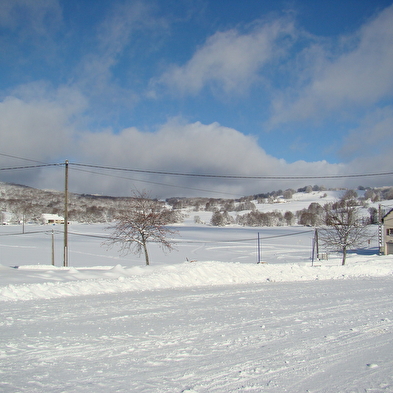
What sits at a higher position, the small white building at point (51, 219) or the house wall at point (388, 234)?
the small white building at point (51, 219)

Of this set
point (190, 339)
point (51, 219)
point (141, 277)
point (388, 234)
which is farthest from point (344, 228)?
point (51, 219)

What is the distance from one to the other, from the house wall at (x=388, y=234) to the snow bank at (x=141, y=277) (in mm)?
34024

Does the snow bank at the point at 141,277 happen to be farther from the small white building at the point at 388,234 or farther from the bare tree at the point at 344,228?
the small white building at the point at 388,234

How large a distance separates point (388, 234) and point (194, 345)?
5318cm

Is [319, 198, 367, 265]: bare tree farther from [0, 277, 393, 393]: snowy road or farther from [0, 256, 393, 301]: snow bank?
[0, 277, 393, 393]: snowy road

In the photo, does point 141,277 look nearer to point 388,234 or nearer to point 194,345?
point 194,345

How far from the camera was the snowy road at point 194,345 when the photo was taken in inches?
168

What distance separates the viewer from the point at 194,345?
18.6 ft

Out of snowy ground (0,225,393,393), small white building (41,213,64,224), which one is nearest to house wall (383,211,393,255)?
snowy ground (0,225,393,393)

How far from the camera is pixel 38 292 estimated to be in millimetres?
10000

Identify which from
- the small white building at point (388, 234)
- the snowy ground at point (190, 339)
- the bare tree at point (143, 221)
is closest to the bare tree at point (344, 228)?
the small white building at point (388, 234)

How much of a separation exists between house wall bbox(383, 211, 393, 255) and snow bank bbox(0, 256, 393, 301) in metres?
34.0

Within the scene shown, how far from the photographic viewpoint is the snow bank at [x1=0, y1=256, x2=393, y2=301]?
34.0ft

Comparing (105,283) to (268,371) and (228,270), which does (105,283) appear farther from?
(268,371)
